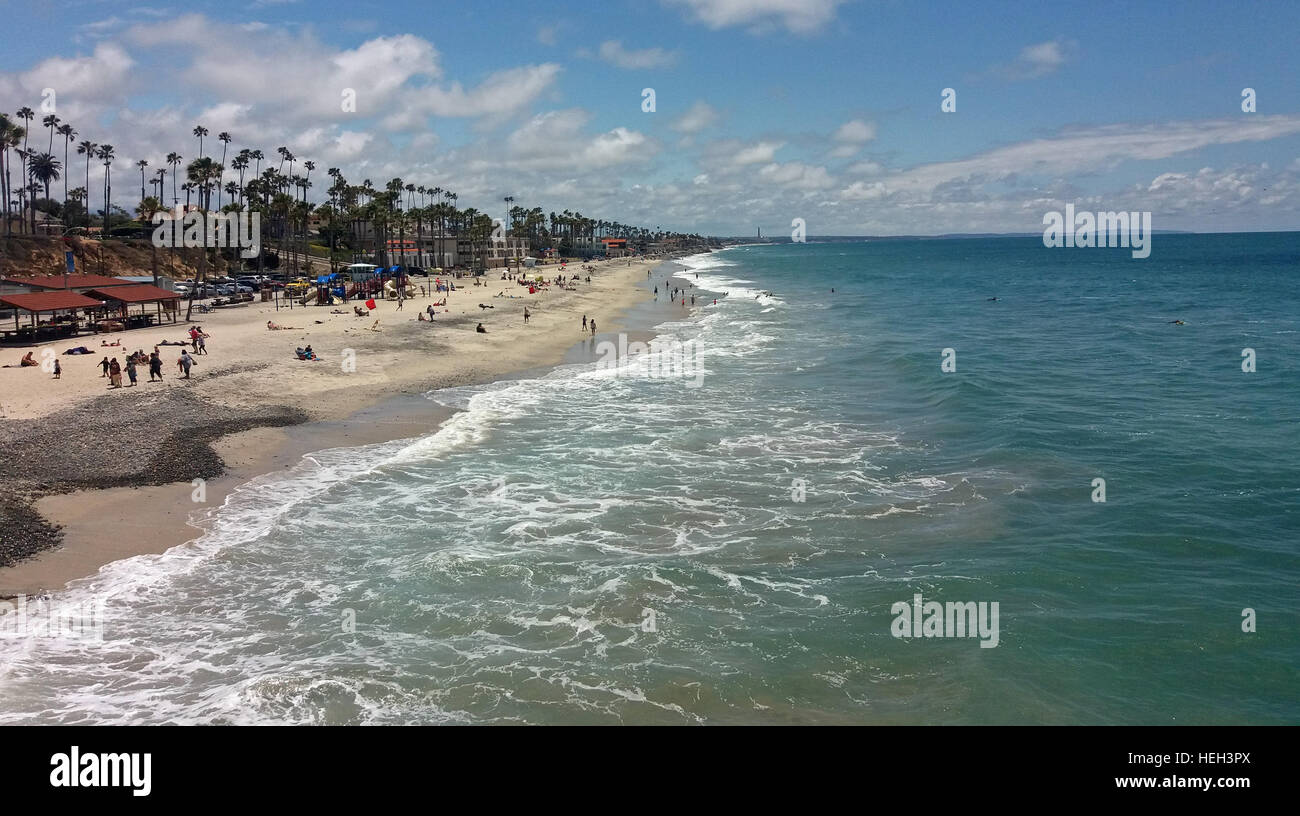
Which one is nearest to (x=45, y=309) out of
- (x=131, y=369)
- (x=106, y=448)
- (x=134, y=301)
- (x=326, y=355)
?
(x=134, y=301)

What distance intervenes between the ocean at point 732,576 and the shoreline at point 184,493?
0.85 meters

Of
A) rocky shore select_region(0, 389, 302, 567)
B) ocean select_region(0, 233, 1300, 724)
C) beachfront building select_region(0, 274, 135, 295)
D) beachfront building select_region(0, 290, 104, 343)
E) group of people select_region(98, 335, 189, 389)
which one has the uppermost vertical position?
beachfront building select_region(0, 274, 135, 295)

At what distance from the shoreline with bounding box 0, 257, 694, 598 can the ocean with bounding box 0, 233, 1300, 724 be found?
848 millimetres

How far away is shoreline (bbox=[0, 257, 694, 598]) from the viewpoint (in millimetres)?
17122

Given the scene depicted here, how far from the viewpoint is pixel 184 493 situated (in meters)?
21.7

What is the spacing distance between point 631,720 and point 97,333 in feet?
154

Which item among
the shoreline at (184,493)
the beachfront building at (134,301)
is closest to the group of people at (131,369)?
the shoreline at (184,493)

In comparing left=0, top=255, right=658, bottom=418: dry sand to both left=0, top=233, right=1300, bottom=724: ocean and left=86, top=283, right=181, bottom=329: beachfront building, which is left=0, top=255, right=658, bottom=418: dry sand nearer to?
left=86, top=283, right=181, bottom=329: beachfront building

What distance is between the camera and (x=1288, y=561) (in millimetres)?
18312

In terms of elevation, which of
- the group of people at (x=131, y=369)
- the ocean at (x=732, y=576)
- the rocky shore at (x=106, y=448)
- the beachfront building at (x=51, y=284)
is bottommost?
the ocean at (x=732, y=576)

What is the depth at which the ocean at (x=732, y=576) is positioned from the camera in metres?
13.1

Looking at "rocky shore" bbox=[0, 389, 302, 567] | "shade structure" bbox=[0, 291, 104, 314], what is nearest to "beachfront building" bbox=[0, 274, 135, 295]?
"shade structure" bbox=[0, 291, 104, 314]

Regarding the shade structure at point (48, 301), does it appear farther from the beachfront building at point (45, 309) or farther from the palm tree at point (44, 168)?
the palm tree at point (44, 168)
